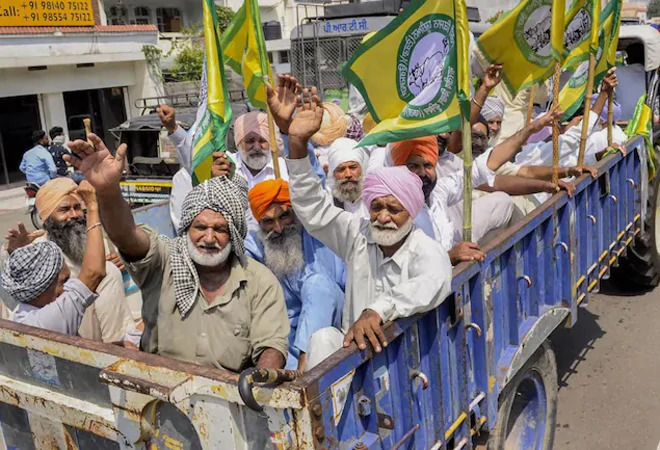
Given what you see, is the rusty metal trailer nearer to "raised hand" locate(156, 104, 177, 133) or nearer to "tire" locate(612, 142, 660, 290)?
"raised hand" locate(156, 104, 177, 133)

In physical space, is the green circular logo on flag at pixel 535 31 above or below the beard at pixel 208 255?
above

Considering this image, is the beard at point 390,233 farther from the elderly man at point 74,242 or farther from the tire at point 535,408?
the elderly man at point 74,242

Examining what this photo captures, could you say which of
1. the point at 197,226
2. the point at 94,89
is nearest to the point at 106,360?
the point at 197,226

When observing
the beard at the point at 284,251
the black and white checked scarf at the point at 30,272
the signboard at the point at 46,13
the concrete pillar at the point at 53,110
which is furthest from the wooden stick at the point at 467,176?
the concrete pillar at the point at 53,110

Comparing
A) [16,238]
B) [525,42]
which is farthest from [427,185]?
[16,238]

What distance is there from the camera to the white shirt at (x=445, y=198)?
3.44 metres

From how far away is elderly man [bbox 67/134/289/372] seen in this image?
8.20 feet

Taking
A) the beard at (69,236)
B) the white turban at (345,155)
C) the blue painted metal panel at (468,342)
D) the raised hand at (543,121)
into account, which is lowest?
the blue painted metal panel at (468,342)

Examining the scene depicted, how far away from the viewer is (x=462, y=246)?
2.76 meters

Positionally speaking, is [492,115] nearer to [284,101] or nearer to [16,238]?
[284,101]

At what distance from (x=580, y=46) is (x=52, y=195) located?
11.6 feet

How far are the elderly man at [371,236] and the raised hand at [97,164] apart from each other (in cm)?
74

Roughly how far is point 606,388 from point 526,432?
144cm

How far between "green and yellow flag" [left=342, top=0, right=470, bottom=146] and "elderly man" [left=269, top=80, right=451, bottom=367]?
1.50ft
